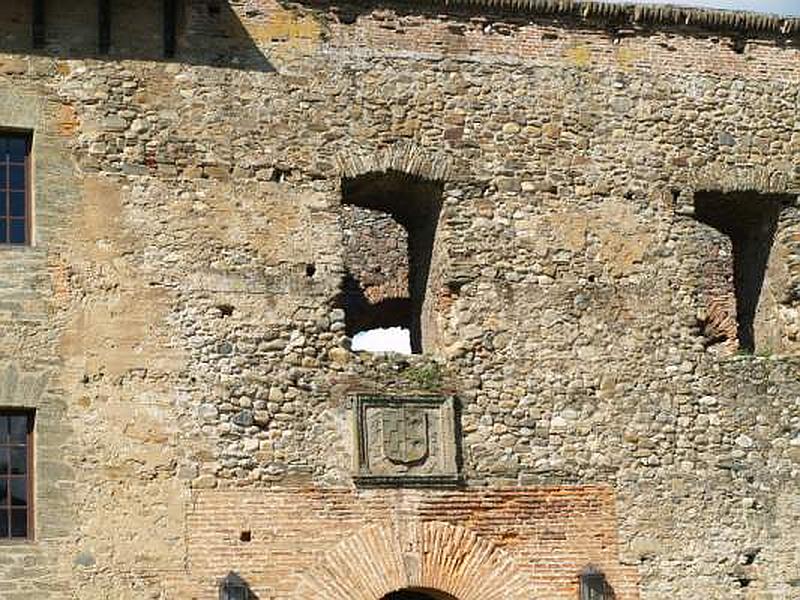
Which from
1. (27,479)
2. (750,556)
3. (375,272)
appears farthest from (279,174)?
(750,556)

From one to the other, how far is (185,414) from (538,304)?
3229 millimetres

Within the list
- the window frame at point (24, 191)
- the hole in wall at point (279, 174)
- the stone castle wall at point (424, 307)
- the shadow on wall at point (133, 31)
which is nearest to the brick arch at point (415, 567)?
the stone castle wall at point (424, 307)

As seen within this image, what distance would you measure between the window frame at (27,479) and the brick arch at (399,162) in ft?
11.0

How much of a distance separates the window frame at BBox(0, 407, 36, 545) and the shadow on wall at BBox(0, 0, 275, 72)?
2.99m

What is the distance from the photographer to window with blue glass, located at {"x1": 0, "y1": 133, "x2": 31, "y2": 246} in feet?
41.2

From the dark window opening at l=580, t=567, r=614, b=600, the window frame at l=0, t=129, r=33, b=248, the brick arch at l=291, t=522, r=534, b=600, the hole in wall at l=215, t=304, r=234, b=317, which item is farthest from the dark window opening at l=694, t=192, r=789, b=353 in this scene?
the window frame at l=0, t=129, r=33, b=248

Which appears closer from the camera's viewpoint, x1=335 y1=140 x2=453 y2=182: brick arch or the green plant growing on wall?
the green plant growing on wall

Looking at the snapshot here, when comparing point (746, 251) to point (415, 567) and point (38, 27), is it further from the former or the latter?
point (38, 27)

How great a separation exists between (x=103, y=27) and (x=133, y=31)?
0.26 metres

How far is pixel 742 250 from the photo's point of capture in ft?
49.4

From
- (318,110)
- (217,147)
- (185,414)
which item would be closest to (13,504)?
(185,414)

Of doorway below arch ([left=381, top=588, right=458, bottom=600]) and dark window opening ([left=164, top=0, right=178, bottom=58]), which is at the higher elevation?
dark window opening ([left=164, top=0, right=178, bottom=58])

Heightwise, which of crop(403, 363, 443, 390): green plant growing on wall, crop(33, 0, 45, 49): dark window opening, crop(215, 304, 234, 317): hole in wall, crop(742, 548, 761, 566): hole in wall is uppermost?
crop(33, 0, 45, 49): dark window opening

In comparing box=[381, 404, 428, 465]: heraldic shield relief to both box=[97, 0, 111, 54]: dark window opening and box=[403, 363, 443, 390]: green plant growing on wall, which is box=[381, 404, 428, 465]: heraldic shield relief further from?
box=[97, 0, 111, 54]: dark window opening
